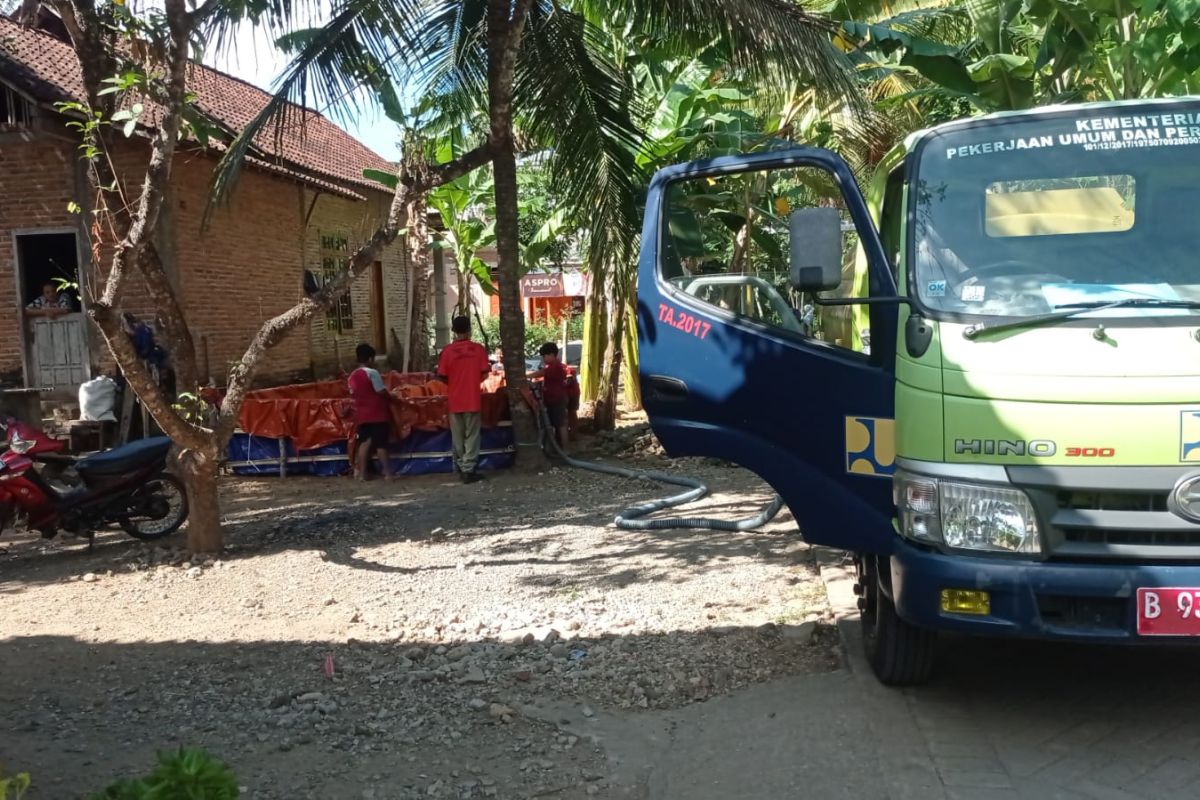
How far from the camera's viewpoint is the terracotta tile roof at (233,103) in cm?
1113

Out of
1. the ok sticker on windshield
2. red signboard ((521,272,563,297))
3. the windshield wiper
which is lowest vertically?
the windshield wiper

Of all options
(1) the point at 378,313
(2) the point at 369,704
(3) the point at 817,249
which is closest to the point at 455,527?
(2) the point at 369,704

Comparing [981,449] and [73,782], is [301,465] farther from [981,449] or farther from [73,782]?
[981,449]

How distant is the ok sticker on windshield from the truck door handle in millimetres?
1321

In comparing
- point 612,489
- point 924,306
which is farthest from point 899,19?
point 924,306

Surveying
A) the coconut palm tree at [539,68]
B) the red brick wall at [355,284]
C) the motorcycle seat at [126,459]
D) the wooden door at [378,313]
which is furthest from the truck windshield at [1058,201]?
the wooden door at [378,313]

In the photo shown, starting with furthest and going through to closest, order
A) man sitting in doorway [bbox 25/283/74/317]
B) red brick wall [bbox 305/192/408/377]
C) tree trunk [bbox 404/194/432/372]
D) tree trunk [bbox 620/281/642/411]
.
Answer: red brick wall [bbox 305/192/408/377], tree trunk [bbox 404/194/432/372], tree trunk [bbox 620/281/642/411], man sitting in doorway [bbox 25/283/74/317]

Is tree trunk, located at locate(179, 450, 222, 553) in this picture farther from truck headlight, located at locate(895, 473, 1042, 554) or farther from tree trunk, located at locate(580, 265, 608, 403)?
tree trunk, located at locate(580, 265, 608, 403)

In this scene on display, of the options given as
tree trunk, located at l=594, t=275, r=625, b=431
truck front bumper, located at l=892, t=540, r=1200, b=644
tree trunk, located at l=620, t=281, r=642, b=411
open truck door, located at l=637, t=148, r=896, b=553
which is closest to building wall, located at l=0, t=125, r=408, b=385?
tree trunk, located at l=594, t=275, r=625, b=431

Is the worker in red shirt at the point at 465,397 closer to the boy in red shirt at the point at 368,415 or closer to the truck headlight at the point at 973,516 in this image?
the boy in red shirt at the point at 368,415

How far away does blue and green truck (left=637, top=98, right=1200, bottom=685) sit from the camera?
3.63m

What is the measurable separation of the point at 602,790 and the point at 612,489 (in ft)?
20.5

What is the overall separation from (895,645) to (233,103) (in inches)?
637

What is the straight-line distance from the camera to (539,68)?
11266mm
